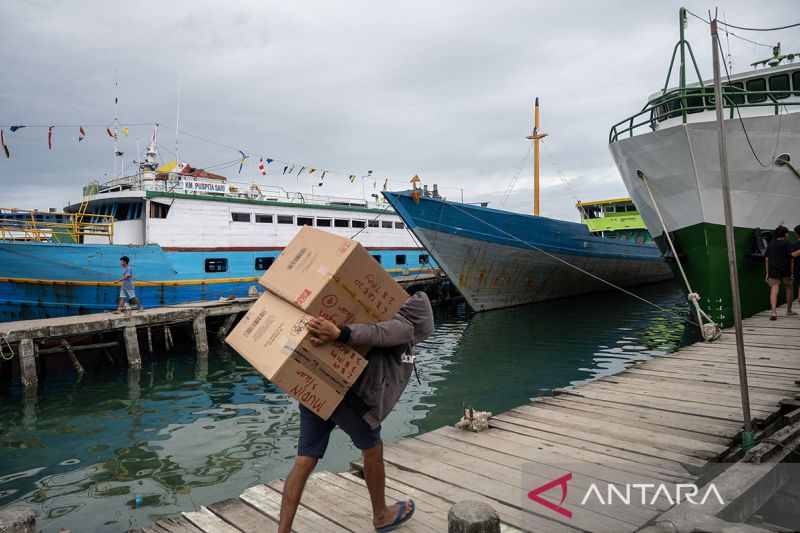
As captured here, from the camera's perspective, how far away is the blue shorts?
270 cm

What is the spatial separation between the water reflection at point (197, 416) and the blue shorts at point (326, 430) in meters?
3.08

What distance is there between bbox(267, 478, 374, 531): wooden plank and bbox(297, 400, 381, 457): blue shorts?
617 mm

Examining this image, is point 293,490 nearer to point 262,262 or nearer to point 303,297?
point 303,297

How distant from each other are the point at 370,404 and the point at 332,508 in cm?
104

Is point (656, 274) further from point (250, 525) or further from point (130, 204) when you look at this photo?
point (250, 525)

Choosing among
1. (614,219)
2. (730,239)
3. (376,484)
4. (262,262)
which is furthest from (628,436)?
(614,219)

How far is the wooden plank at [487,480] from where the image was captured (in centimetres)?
293

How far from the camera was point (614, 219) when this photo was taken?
3108 cm

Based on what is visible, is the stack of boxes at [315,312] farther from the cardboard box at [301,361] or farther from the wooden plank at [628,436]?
the wooden plank at [628,436]

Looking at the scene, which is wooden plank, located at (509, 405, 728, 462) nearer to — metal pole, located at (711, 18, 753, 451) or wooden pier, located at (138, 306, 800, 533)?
wooden pier, located at (138, 306, 800, 533)

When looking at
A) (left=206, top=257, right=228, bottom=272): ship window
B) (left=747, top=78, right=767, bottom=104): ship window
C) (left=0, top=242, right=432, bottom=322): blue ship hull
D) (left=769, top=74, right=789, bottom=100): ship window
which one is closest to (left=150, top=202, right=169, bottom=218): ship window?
(left=0, top=242, right=432, bottom=322): blue ship hull

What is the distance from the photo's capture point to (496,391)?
891cm

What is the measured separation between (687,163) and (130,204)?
1807 cm

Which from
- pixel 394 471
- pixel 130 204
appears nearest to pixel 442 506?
pixel 394 471
